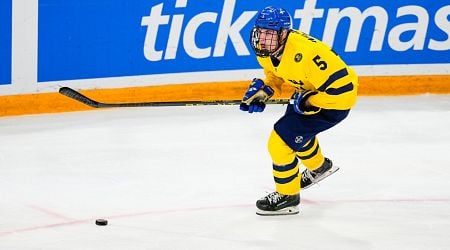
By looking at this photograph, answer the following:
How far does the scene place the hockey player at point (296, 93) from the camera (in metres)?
4.20

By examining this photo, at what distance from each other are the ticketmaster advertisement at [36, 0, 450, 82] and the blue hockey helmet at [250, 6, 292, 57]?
250 centimetres

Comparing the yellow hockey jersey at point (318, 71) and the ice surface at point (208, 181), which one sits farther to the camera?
the yellow hockey jersey at point (318, 71)

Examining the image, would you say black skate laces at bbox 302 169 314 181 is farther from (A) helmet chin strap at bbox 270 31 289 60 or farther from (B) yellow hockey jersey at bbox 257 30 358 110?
(A) helmet chin strap at bbox 270 31 289 60

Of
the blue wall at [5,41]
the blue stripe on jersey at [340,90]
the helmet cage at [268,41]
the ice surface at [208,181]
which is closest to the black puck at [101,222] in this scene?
the ice surface at [208,181]

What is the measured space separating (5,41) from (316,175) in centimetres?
247

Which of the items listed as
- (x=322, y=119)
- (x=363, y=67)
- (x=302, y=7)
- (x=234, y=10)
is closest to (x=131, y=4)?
(x=234, y=10)

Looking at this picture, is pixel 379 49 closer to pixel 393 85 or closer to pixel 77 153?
pixel 393 85

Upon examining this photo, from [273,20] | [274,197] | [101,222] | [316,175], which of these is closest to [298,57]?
[273,20]

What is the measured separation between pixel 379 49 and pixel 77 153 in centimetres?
244

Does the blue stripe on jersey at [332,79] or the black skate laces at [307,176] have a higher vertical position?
the blue stripe on jersey at [332,79]

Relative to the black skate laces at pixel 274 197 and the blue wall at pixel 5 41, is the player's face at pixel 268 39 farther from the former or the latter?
the blue wall at pixel 5 41

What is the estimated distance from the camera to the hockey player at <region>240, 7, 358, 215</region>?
420cm

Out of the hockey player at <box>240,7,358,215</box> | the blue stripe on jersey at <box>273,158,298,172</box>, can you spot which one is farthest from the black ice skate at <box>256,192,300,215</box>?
the blue stripe on jersey at <box>273,158,298,172</box>

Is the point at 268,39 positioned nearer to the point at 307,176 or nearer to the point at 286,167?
the point at 286,167
